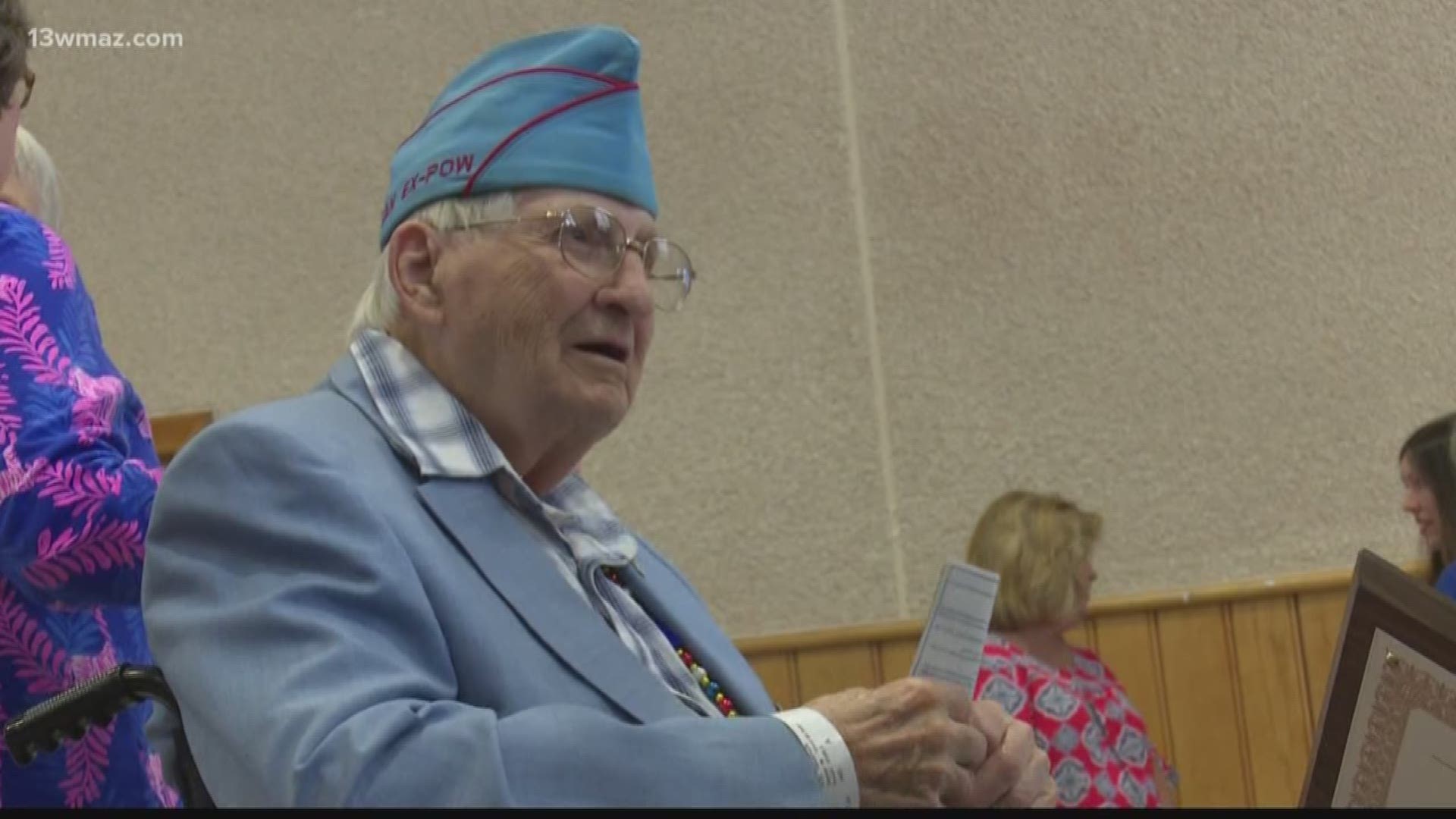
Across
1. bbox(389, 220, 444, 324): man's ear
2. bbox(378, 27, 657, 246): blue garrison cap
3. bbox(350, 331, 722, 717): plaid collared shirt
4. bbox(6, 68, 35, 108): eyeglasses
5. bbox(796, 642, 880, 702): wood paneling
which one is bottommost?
bbox(796, 642, 880, 702): wood paneling

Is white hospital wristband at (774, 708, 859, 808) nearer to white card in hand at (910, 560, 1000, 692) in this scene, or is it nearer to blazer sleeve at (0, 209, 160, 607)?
white card in hand at (910, 560, 1000, 692)

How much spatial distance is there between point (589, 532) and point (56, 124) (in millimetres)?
3815

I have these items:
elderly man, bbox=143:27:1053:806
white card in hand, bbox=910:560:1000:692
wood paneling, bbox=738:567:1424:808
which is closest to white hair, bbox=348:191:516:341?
elderly man, bbox=143:27:1053:806

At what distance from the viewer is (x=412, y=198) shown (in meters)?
1.74

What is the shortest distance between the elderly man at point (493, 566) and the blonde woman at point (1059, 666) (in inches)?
98.6

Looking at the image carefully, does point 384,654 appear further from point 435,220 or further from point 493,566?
point 435,220

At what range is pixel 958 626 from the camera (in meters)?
1.37

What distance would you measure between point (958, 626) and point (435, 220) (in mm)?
680

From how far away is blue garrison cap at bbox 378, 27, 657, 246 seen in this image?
170 centimetres

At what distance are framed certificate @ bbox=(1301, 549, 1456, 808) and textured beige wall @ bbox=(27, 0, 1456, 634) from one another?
3.12m

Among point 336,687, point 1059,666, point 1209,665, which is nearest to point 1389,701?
point 336,687

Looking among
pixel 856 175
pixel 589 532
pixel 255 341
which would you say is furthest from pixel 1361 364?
pixel 589 532

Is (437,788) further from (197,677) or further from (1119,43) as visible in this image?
(1119,43)

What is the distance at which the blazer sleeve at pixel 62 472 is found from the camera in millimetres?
1635
